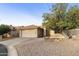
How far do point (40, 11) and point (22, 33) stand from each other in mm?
424

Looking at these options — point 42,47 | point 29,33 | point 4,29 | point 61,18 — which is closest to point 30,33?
point 29,33

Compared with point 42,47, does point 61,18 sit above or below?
above

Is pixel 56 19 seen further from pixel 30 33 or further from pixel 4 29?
pixel 4 29

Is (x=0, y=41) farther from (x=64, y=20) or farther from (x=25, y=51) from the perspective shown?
(x=64, y=20)

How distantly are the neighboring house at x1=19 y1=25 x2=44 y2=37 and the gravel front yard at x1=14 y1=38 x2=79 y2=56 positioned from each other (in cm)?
9

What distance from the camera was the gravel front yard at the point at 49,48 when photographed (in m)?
3.52

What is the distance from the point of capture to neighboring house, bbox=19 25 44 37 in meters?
3.59

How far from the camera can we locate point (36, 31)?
11.9 feet

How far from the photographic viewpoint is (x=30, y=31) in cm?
363

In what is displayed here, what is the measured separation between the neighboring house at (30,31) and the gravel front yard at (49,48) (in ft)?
0.28

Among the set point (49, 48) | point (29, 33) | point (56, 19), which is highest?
point (56, 19)

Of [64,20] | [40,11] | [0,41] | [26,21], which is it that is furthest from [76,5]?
[0,41]

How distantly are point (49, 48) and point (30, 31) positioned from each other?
1.23 ft

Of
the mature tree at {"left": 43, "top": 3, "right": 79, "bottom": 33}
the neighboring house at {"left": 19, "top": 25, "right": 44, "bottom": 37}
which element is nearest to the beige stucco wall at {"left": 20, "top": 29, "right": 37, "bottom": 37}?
the neighboring house at {"left": 19, "top": 25, "right": 44, "bottom": 37}
